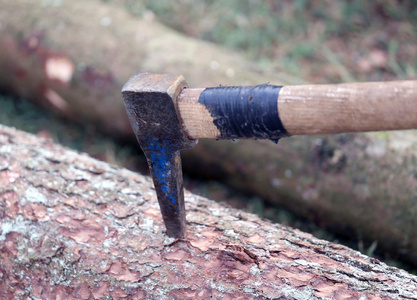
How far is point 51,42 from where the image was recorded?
2416 millimetres

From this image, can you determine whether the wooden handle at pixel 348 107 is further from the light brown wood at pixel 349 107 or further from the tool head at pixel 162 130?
the tool head at pixel 162 130

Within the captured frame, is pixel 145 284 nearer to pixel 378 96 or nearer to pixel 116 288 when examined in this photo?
pixel 116 288

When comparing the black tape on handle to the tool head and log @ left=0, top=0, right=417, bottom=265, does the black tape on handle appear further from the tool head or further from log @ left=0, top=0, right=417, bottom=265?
log @ left=0, top=0, right=417, bottom=265

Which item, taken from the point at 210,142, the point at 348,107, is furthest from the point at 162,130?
the point at 210,142

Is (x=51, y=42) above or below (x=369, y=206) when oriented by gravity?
above

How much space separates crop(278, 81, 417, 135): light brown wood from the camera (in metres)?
0.90

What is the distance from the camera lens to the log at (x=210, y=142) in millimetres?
1921

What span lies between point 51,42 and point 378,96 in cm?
211

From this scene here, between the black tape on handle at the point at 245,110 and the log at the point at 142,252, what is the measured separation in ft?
1.35

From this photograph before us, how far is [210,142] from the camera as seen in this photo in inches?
87.5

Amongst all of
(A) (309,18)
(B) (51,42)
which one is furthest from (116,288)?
(A) (309,18)

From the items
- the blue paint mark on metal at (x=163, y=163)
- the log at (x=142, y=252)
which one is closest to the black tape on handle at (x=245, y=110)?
the blue paint mark on metal at (x=163, y=163)

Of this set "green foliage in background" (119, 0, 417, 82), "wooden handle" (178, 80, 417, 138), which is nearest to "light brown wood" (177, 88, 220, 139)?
"wooden handle" (178, 80, 417, 138)

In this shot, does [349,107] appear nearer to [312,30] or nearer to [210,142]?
[210,142]
